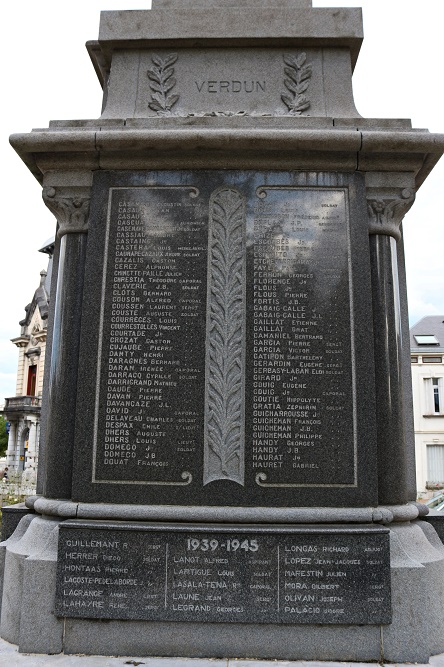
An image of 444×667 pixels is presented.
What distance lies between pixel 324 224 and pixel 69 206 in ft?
10.2

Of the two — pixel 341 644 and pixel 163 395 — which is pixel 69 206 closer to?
pixel 163 395

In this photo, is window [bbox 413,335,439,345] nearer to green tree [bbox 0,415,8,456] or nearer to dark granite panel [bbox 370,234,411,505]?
dark granite panel [bbox 370,234,411,505]

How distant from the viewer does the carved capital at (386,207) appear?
6539mm

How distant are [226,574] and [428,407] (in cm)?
3787

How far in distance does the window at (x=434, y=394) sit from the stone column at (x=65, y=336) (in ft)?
125

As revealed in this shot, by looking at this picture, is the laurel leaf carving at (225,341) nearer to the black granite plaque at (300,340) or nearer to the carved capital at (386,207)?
the black granite plaque at (300,340)

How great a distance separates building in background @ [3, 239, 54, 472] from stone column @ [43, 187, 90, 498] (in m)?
41.9

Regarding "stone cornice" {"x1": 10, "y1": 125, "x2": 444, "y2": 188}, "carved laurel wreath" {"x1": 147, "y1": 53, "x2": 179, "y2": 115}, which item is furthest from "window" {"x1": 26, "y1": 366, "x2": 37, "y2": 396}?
"stone cornice" {"x1": 10, "y1": 125, "x2": 444, "y2": 188}

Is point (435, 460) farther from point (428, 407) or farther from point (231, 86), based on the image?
point (231, 86)

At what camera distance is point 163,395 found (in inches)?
241

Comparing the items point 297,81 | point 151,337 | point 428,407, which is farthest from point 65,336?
point 428,407

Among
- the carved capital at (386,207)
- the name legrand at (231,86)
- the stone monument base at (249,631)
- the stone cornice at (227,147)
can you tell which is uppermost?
the name legrand at (231,86)

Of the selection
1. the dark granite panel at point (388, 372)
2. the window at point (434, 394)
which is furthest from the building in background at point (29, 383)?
the dark granite panel at point (388, 372)

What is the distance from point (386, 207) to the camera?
6.56 m
